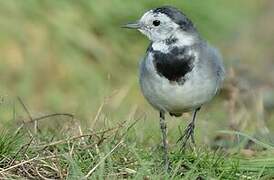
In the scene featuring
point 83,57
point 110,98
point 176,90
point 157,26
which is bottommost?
point 83,57

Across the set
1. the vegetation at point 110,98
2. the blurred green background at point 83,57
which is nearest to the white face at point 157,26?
the vegetation at point 110,98

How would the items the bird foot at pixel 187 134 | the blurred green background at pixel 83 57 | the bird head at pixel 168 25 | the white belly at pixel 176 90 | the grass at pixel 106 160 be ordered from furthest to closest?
the blurred green background at pixel 83 57, the bird foot at pixel 187 134, the bird head at pixel 168 25, the white belly at pixel 176 90, the grass at pixel 106 160

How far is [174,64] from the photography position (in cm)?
504

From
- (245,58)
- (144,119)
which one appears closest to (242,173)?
(144,119)

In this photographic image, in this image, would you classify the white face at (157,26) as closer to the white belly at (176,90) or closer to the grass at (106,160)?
the white belly at (176,90)

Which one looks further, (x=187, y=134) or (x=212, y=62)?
(x=187, y=134)

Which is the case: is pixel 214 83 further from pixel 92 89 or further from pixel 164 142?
pixel 92 89

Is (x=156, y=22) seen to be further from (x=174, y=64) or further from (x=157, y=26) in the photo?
(x=174, y=64)

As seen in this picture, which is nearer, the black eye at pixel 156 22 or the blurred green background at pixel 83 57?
the black eye at pixel 156 22

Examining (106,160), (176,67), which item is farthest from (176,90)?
(106,160)

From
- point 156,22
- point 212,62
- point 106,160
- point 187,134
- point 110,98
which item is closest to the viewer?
point 106,160

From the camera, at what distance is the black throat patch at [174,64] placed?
5016 mm

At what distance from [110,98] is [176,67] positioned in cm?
75

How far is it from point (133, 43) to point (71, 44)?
683 millimetres
